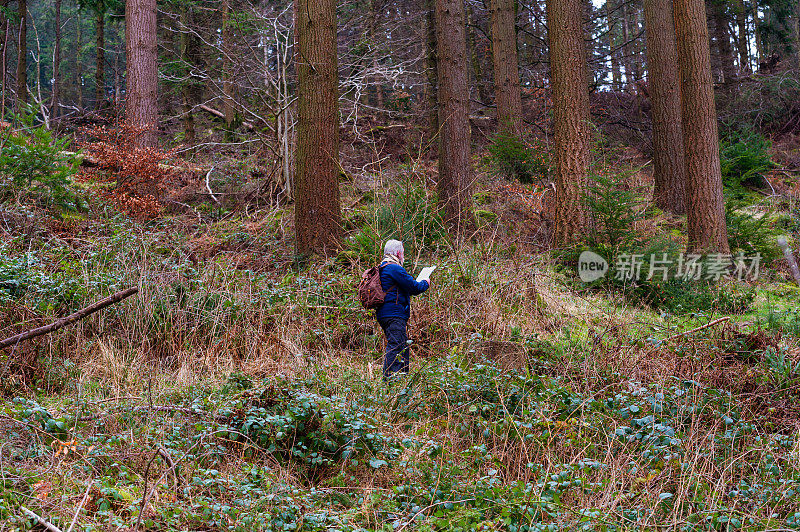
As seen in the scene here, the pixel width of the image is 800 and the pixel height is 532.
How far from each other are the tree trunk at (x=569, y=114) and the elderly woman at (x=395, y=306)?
4.27 metres

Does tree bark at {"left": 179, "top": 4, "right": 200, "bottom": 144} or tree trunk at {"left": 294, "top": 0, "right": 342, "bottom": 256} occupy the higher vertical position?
tree bark at {"left": 179, "top": 4, "right": 200, "bottom": 144}

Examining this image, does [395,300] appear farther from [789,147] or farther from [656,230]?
[789,147]

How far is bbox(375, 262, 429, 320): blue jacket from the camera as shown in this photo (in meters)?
6.48

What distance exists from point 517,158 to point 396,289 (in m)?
9.00

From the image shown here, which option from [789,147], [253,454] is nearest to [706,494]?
[253,454]

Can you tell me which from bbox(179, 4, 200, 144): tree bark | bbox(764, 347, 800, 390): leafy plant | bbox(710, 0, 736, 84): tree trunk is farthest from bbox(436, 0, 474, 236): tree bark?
bbox(710, 0, 736, 84): tree trunk

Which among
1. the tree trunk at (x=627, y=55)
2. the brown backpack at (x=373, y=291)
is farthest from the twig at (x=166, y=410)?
the tree trunk at (x=627, y=55)

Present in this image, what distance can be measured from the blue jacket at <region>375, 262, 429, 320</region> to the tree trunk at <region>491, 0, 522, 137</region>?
10.7 m

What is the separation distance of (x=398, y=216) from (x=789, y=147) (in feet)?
53.5

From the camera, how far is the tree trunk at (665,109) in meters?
13.4

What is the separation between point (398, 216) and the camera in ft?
29.2

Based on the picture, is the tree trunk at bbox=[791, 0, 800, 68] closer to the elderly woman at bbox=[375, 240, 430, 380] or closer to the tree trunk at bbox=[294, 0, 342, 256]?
the tree trunk at bbox=[294, 0, 342, 256]

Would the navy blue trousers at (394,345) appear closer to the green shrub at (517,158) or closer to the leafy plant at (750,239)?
the leafy plant at (750,239)

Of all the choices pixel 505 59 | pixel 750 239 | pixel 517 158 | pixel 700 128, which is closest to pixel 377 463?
pixel 700 128
